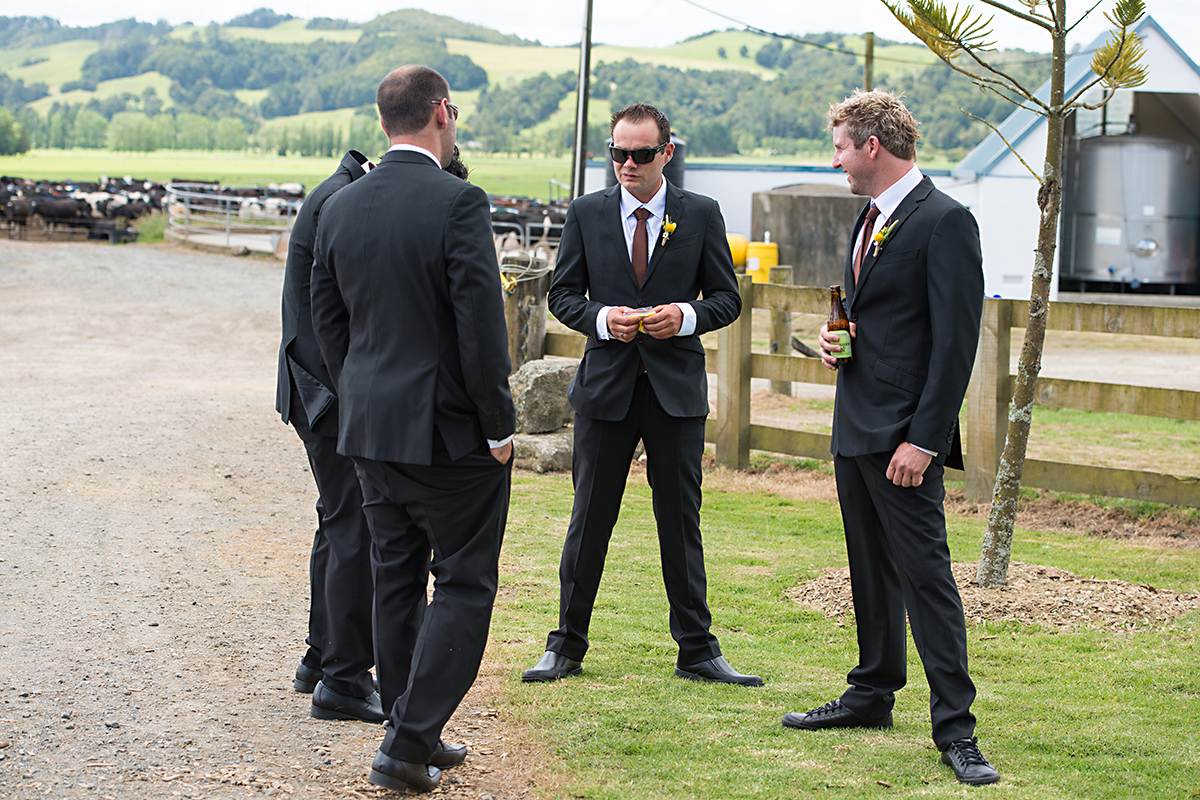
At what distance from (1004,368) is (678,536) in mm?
3648

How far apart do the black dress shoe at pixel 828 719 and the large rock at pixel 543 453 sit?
4.81 meters

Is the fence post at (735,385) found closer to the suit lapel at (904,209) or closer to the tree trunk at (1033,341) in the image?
the tree trunk at (1033,341)

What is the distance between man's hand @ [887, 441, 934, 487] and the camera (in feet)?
11.1

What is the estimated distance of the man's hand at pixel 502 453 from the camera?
3.19m

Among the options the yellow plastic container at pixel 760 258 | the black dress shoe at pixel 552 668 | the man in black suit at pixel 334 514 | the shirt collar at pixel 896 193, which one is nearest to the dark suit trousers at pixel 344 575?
the man in black suit at pixel 334 514

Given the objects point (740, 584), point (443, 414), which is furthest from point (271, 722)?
point (740, 584)

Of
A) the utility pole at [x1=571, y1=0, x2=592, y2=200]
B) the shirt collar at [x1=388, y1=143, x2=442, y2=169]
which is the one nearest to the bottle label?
the shirt collar at [x1=388, y1=143, x2=442, y2=169]

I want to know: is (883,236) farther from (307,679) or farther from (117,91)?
(117,91)

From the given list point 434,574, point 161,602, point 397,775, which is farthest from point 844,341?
point 161,602

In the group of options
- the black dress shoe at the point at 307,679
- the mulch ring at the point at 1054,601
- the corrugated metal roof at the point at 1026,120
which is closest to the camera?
the black dress shoe at the point at 307,679

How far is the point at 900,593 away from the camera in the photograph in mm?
3742

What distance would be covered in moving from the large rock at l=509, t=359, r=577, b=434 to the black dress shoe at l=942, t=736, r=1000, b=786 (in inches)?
209

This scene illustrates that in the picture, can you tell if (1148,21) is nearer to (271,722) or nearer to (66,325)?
(66,325)

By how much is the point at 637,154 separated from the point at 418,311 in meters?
1.35
